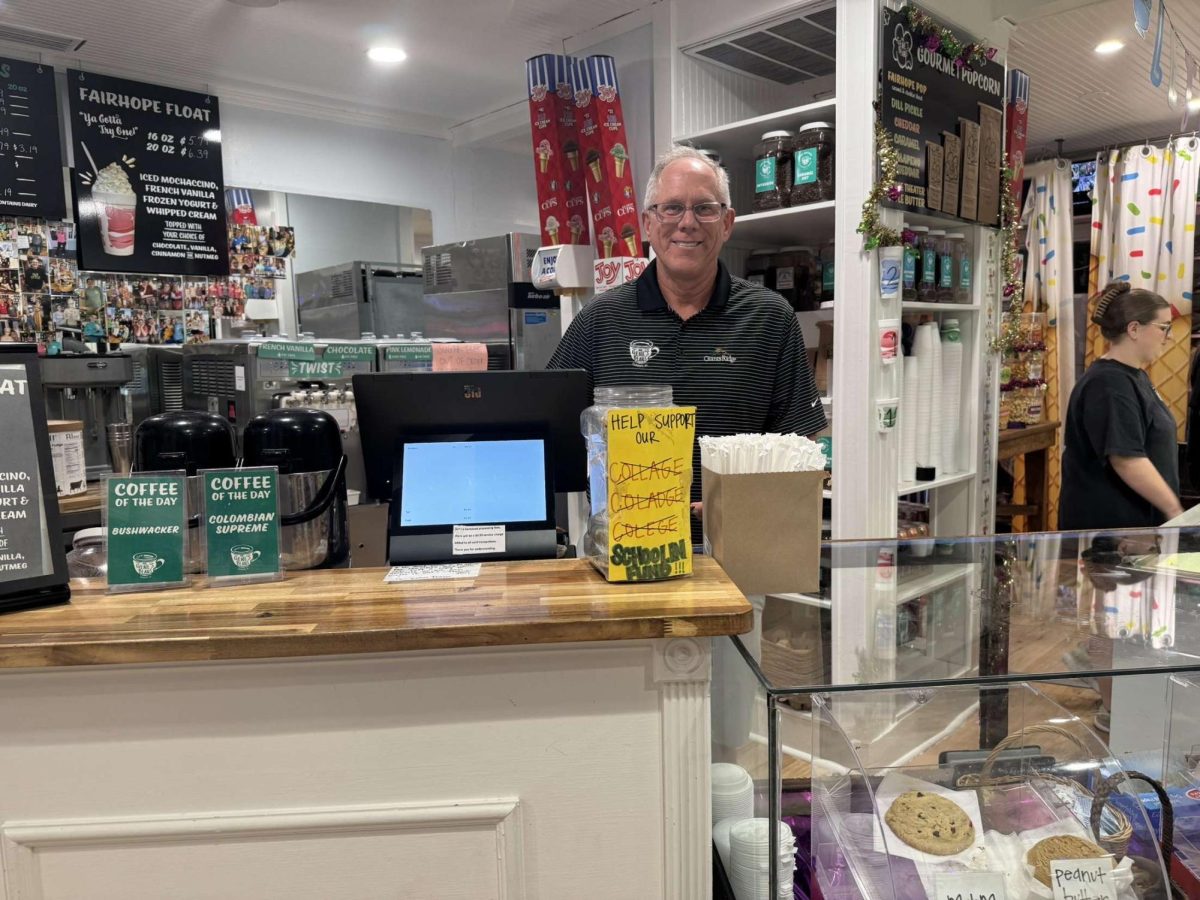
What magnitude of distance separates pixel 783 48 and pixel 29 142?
3.83 m

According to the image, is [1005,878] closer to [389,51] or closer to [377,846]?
[377,846]

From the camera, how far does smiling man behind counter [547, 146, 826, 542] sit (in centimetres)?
238

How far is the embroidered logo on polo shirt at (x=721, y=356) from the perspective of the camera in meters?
2.42

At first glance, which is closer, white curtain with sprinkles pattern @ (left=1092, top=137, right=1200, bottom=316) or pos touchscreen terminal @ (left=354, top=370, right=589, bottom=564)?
pos touchscreen terminal @ (left=354, top=370, right=589, bottom=564)

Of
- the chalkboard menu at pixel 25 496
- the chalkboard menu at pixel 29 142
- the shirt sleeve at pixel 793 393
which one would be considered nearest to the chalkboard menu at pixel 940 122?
the shirt sleeve at pixel 793 393

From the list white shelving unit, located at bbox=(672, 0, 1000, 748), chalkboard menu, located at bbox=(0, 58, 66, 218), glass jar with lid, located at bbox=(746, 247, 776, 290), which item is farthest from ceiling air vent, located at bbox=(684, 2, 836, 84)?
chalkboard menu, located at bbox=(0, 58, 66, 218)

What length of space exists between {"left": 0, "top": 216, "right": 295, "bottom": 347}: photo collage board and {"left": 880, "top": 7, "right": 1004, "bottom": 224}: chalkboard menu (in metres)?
3.92

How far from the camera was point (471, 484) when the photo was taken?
59.0 inches

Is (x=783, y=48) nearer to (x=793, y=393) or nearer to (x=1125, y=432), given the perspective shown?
(x=793, y=393)

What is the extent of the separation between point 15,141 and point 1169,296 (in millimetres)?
7548

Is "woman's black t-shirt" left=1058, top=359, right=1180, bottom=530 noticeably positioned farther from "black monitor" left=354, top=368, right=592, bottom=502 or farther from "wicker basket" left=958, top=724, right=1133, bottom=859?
"black monitor" left=354, top=368, right=592, bottom=502

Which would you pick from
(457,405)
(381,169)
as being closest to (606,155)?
(457,405)

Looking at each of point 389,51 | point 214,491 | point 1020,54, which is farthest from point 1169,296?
point 214,491

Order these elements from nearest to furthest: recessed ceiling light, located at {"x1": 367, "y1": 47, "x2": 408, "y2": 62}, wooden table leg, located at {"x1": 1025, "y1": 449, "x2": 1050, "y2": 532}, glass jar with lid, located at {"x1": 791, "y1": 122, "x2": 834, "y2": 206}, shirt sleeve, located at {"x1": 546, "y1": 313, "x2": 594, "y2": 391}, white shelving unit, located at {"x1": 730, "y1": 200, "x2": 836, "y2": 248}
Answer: shirt sleeve, located at {"x1": 546, "y1": 313, "x2": 594, "y2": 391}
glass jar with lid, located at {"x1": 791, "y1": 122, "x2": 834, "y2": 206}
white shelving unit, located at {"x1": 730, "y1": 200, "x2": 836, "y2": 248}
recessed ceiling light, located at {"x1": 367, "y1": 47, "x2": 408, "y2": 62}
wooden table leg, located at {"x1": 1025, "y1": 449, "x2": 1050, "y2": 532}
